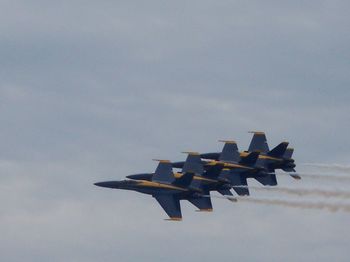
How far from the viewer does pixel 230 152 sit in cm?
12156

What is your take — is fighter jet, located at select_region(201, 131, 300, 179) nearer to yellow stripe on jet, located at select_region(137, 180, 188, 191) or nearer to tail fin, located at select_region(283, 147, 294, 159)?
tail fin, located at select_region(283, 147, 294, 159)

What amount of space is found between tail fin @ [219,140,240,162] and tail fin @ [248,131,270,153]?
3.67 meters

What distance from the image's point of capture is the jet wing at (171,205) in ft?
374

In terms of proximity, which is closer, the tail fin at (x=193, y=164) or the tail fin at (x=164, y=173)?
the tail fin at (x=164, y=173)

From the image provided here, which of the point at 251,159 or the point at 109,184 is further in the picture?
the point at 251,159

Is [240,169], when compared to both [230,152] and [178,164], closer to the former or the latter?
[230,152]

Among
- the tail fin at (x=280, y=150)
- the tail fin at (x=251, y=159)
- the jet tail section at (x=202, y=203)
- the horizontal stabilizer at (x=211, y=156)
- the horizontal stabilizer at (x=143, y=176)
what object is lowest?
the jet tail section at (x=202, y=203)

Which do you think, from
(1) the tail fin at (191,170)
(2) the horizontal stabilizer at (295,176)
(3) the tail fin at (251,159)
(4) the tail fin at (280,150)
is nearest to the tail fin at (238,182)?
(3) the tail fin at (251,159)

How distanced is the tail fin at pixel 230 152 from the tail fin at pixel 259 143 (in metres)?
3.67

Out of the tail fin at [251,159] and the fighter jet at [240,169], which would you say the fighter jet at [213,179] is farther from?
the tail fin at [251,159]

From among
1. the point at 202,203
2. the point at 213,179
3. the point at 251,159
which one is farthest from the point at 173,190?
the point at 251,159

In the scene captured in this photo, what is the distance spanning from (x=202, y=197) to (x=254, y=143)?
52.3 ft

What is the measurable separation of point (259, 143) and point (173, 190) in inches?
744

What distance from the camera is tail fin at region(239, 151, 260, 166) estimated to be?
117175 mm
